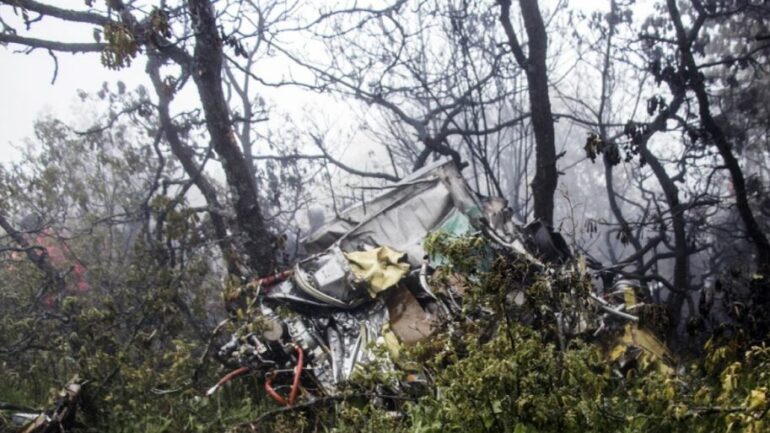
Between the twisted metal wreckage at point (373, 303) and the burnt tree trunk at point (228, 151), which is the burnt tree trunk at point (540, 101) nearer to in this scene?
the twisted metal wreckage at point (373, 303)

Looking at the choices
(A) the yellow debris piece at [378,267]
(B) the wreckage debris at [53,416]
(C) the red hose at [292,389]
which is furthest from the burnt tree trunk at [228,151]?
(B) the wreckage debris at [53,416]

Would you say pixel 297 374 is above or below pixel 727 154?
below

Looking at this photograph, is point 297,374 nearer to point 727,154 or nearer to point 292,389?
point 292,389

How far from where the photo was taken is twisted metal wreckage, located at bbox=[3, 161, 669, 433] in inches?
199

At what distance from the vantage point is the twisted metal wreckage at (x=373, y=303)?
5043 millimetres

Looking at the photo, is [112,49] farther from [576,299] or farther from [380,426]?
[576,299]

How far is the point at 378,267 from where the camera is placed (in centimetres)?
569

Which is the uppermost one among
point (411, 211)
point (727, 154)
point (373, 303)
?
point (411, 211)

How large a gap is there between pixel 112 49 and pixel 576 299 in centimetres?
404

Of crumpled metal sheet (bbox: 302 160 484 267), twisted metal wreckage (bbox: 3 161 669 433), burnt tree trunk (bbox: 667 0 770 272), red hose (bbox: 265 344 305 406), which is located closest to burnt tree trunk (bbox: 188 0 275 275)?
crumpled metal sheet (bbox: 302 160 484 267)

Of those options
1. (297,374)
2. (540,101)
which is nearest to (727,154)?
(540,101)

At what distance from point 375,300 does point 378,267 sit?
0.33m

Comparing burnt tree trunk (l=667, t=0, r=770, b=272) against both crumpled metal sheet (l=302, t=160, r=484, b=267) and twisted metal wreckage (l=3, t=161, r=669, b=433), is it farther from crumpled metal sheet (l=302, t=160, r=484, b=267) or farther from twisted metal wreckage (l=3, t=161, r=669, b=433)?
crumpled metal sheet (l=302, t=160, r=484, b=267)

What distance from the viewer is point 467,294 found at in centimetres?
412
